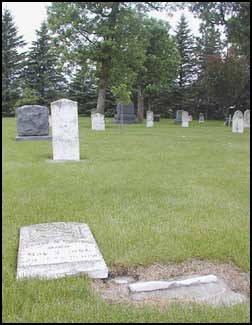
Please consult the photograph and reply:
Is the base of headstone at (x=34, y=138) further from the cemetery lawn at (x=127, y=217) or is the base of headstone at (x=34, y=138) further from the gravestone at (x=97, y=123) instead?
the gravestone at (x=97, y=123)

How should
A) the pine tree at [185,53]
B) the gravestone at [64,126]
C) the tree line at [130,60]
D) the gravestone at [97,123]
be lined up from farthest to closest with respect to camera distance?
the pine tree at [185,53]
the tree line at [130,60]
the gravestone at [97,123]
the gravestone at [64,126]

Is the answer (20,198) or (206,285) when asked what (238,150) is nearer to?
(20,198)

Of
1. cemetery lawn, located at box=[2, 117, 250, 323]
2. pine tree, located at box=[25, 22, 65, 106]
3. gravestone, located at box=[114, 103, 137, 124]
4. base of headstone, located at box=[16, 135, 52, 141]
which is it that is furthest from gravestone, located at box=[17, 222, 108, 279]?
pine tree, located at box=[25, 22, 65, 106]

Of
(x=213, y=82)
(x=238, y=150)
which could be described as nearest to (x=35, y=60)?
(x=213, y=82)

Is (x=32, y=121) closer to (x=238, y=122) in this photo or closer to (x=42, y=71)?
(x=238, y=122)

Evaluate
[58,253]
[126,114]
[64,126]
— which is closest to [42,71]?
[126,114]

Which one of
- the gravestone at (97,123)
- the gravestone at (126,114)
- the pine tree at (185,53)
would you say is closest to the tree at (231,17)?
the gravestone at (97,123)

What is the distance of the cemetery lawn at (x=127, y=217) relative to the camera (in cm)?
276

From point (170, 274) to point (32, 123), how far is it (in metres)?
11.7

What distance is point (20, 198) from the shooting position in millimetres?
5836

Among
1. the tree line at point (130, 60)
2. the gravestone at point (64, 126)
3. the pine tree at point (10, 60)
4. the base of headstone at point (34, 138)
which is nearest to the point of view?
the gravestone at point (64, 126)

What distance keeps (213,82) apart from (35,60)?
734 inches

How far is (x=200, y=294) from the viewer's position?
307cm

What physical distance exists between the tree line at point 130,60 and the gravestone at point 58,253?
13.2 m
